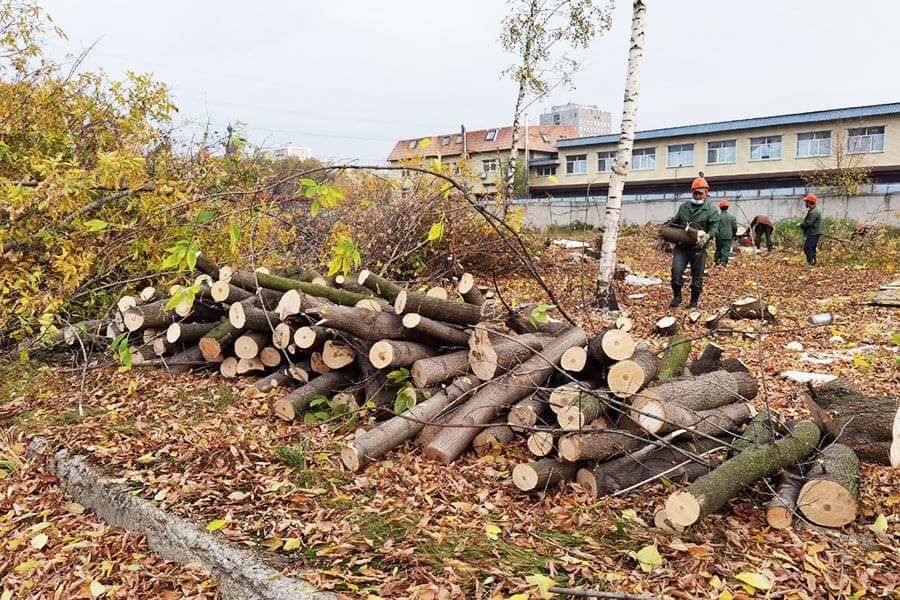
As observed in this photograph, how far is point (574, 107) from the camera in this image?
225ft

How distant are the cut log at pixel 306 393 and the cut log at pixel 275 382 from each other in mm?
289

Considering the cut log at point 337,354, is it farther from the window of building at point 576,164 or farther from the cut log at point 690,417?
the window of building at point 576,164

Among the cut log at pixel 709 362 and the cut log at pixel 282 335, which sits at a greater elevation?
the cut log at pixel 282 335

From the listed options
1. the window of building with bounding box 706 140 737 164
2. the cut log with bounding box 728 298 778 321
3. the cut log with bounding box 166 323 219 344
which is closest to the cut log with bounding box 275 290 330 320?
the cut log with bounding box 166 323 219 344

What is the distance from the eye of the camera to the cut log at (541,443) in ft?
11.8

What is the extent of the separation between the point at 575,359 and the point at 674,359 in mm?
1022

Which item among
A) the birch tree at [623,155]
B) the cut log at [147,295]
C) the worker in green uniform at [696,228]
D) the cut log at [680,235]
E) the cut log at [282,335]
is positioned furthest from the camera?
the worker in green uniform at [696,228]

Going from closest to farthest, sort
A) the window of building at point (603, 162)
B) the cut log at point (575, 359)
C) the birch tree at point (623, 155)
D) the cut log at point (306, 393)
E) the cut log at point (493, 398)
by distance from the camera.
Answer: the cut log at point (493, 398)
the cut log at point (575, 359)
the cut log at point (306, 393)
the birch tree at point (623, 155)
the window of building at point (603, 162)

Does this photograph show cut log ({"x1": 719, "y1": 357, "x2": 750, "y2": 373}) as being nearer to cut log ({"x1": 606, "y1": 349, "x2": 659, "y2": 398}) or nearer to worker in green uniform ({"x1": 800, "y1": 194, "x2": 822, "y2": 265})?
cut log ({"x1": 606, "y1": 349, "x2": 659, "y2": 398})

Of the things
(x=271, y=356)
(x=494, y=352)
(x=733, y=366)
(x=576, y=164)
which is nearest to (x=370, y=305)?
(x=494, y=352)

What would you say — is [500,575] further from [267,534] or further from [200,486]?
[200,486]

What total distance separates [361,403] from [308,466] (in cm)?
90

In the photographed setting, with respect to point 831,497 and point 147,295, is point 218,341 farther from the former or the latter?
point 831,497

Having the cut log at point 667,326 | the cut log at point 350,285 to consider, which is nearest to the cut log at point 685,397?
the cut log at point 667,326
